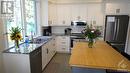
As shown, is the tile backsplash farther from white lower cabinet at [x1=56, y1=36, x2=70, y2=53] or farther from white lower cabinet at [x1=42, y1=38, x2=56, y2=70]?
white lower cabinet at [x1=42, y1=38, x2=56, y2=70]

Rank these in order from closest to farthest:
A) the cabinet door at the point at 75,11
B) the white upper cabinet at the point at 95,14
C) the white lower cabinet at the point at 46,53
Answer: the white lower cabinet at the point at 46,53, the white upper cabinet at the point at 95,14, the cabinet door at the point at 75,11

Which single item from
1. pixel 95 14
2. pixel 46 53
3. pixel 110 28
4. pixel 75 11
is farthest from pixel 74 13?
pixel 46 53

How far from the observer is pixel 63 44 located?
5762mm

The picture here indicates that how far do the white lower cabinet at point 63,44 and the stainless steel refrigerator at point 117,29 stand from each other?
66.9 inches

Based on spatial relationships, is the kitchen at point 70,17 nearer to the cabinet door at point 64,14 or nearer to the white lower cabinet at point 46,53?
the cabinet door at point 64,14

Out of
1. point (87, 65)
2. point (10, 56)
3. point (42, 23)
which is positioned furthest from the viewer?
point (42, 23)

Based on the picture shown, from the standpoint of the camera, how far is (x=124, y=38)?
5.12 m

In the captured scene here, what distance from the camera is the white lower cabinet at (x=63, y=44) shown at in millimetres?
5688

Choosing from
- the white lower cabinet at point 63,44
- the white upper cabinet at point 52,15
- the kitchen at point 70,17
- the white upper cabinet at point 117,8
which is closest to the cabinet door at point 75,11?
the kitchen at point 70,17

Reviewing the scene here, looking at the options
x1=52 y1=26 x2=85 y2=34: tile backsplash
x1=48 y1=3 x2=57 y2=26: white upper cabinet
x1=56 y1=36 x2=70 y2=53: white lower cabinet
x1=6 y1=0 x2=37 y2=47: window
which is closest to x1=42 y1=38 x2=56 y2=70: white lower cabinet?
x1=6 y1=0 x2=37 y2=47: window

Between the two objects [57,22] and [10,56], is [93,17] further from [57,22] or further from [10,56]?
[10,56]

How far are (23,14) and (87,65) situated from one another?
2836 mm

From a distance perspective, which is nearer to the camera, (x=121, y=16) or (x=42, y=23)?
(x=121, y=16)

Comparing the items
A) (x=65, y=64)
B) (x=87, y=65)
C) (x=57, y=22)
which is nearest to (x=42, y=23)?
(x=57, y=22)
